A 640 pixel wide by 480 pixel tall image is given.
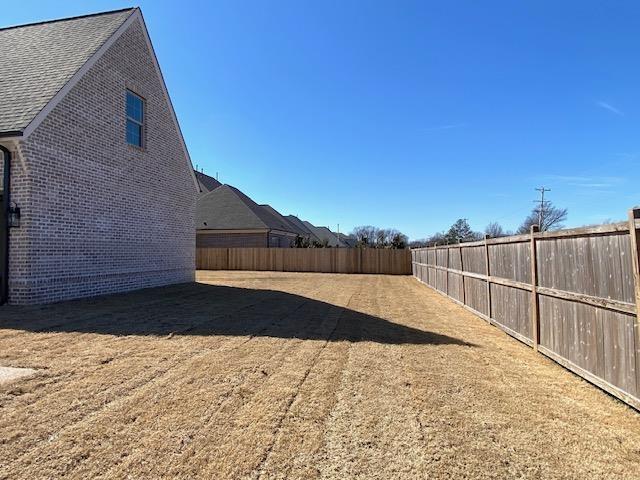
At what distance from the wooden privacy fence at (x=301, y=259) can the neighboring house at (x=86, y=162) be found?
12.8 meters

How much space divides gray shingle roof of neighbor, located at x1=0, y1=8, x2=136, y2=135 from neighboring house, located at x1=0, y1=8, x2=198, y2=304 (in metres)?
0.04

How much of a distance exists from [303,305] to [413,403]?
21.4ft

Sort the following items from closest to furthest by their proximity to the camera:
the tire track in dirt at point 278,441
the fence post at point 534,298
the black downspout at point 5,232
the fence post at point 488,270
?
the tire track in dirt at point 278,441, the fence post at point 534,298, the fence post at point 488,270, the black downspout at point 5,232

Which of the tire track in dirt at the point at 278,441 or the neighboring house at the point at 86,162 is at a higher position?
the neighboring house at the point at 86,162

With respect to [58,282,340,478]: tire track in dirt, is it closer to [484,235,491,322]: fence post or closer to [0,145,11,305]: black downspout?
[484,235,491,322]: fence post

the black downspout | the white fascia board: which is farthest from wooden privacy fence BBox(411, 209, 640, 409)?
the black downspout

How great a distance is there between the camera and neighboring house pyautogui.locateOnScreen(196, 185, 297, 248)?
2883 cm

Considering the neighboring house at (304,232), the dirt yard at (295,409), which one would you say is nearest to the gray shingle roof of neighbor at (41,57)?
the dirt yard at (295,409)

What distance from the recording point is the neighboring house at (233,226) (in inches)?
1135

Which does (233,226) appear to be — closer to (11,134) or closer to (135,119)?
(135,119)

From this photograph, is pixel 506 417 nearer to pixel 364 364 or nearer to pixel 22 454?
pixel 364 364

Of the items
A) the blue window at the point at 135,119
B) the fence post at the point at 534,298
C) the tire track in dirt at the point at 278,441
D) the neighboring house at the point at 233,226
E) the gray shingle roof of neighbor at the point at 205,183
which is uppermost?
the gray shingle roof of neighbor at the point at 205,183

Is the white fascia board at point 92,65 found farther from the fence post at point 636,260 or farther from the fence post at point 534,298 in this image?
the fence post at point 636,260

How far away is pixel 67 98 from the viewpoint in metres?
9.15
